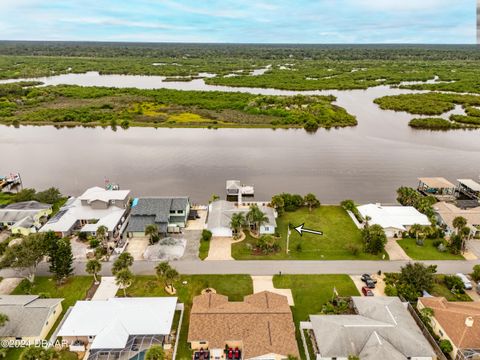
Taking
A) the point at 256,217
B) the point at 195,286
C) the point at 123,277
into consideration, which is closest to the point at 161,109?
the point at 256,217

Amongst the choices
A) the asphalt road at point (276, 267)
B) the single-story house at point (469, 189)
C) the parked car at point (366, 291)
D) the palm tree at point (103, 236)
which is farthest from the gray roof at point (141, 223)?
the single-story house at point (469, 189)

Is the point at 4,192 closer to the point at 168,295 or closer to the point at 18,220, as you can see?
the point at 18,220

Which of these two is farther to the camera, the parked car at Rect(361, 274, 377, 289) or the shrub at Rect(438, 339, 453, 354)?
the parked car at Rect(361, 274, 377, 289)

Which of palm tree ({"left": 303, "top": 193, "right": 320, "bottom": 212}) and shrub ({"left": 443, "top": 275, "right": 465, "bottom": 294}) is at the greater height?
palm tree ({"left": 303, "top": 193, "right": 320, "bottom": 212})

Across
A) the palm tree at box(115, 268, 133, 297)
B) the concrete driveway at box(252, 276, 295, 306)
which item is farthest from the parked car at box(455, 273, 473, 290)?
the palm tree at box(115, 268, 133, 297)

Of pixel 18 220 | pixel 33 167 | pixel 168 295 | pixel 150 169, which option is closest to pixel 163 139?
pixel 150 169

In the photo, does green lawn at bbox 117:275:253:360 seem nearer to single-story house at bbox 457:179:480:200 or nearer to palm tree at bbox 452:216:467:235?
palm tree at bbox 452:216:467:235

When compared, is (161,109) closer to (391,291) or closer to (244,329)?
(391,291)
